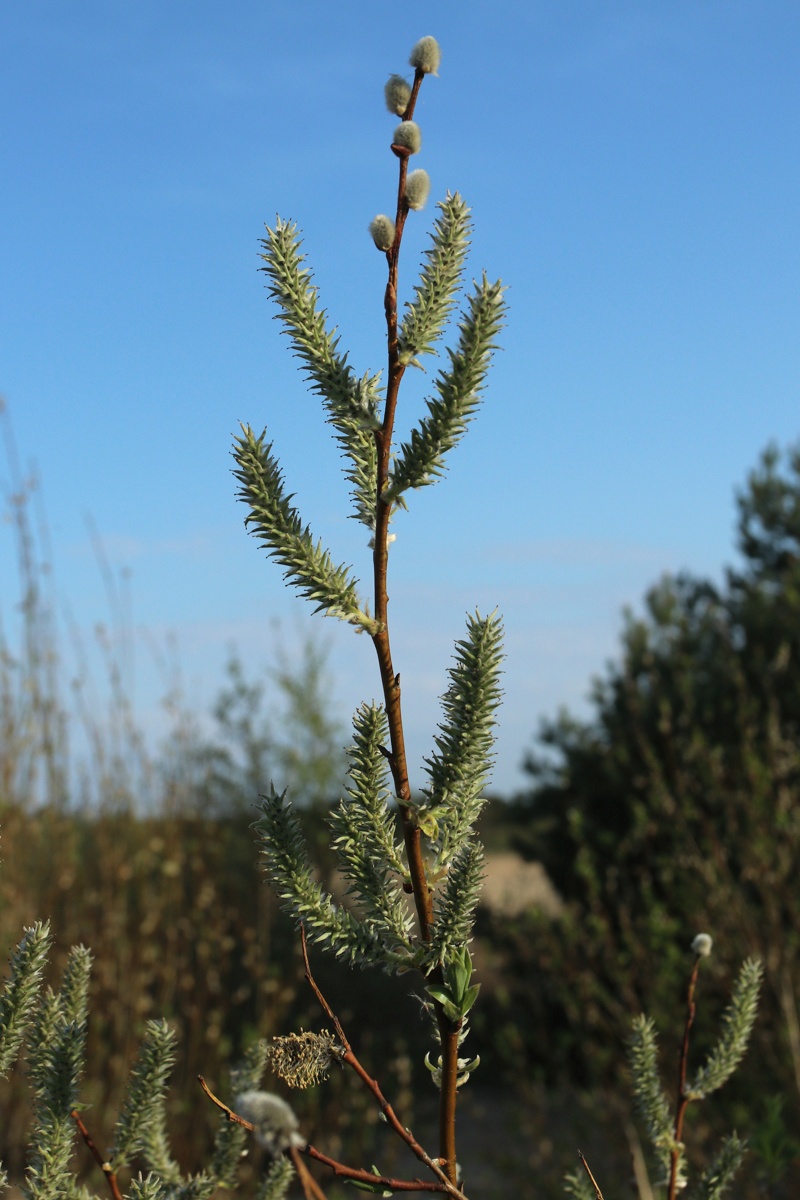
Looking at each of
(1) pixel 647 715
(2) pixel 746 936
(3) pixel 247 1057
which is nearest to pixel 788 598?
(1) pixel 647 715

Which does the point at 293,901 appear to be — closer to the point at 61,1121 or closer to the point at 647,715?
the point at 61,1121

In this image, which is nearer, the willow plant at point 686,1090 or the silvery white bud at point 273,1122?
the silvery white bud at point 273,1122

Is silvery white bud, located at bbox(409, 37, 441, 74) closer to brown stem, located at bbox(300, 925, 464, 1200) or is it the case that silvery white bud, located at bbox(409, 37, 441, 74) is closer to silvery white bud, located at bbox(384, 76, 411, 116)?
silvery white bud, located at bbox(384, 76, 411, 116)

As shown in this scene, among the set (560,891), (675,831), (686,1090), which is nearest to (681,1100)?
(686,1090)

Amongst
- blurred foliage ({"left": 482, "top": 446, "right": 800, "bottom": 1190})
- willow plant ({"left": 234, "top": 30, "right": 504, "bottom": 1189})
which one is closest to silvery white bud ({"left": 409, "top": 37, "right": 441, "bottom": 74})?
willow plant ({"left": 234, "top": 30, "right": 504, "bottom": 1189})

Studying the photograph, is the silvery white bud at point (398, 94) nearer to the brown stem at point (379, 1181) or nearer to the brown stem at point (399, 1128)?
the brown stem at point (399, 1128)

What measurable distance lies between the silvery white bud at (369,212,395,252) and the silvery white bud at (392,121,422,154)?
81 millimetres

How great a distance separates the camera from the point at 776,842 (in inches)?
204

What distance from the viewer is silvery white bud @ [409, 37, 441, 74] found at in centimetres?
103

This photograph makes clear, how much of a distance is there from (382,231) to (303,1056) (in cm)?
73

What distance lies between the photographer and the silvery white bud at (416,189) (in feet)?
3.30

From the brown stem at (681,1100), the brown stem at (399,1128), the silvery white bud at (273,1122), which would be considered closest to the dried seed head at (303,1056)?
the brown stem at (399,1128)

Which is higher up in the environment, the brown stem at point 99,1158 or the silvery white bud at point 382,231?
Answer: the silvery white bud at point 382,231

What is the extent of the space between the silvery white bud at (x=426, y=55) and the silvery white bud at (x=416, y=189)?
0.11 metres
